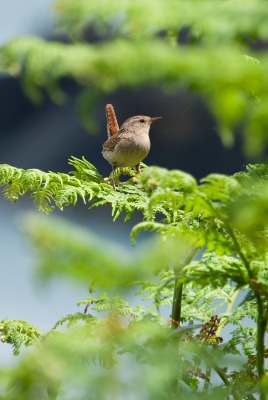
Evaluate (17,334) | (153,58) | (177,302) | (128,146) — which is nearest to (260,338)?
(177,302)

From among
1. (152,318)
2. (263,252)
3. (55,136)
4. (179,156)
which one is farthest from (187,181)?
(55,136)

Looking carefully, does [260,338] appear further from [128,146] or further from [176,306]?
[128,146]

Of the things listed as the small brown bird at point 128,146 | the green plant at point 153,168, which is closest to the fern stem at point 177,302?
the green plant at point 153,168

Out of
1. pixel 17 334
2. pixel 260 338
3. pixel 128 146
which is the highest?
pixel 128 146

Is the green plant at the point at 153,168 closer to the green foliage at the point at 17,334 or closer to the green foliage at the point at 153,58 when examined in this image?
the green foliage at the point at 153,58

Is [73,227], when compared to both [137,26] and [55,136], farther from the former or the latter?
[55,136]

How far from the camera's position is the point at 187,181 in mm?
1031

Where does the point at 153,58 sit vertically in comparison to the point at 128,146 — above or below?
below

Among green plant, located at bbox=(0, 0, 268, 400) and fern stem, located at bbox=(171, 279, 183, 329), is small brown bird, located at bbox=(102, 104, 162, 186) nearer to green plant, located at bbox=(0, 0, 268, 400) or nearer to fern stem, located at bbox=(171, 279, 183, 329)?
fern stem, located at bbox=(171, 279, 183, 329)

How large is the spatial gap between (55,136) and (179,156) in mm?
776

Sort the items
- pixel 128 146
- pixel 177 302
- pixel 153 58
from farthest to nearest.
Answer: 1. pixel 128 146
2. pixel 177 302
3. pixel 153 58

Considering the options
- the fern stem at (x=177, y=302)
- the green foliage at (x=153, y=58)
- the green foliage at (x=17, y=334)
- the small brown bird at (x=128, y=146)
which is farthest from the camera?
the small brown bird at (x=128, y=146)

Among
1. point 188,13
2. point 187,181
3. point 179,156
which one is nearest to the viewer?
point 188,13

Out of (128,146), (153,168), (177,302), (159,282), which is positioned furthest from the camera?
(128,146)
